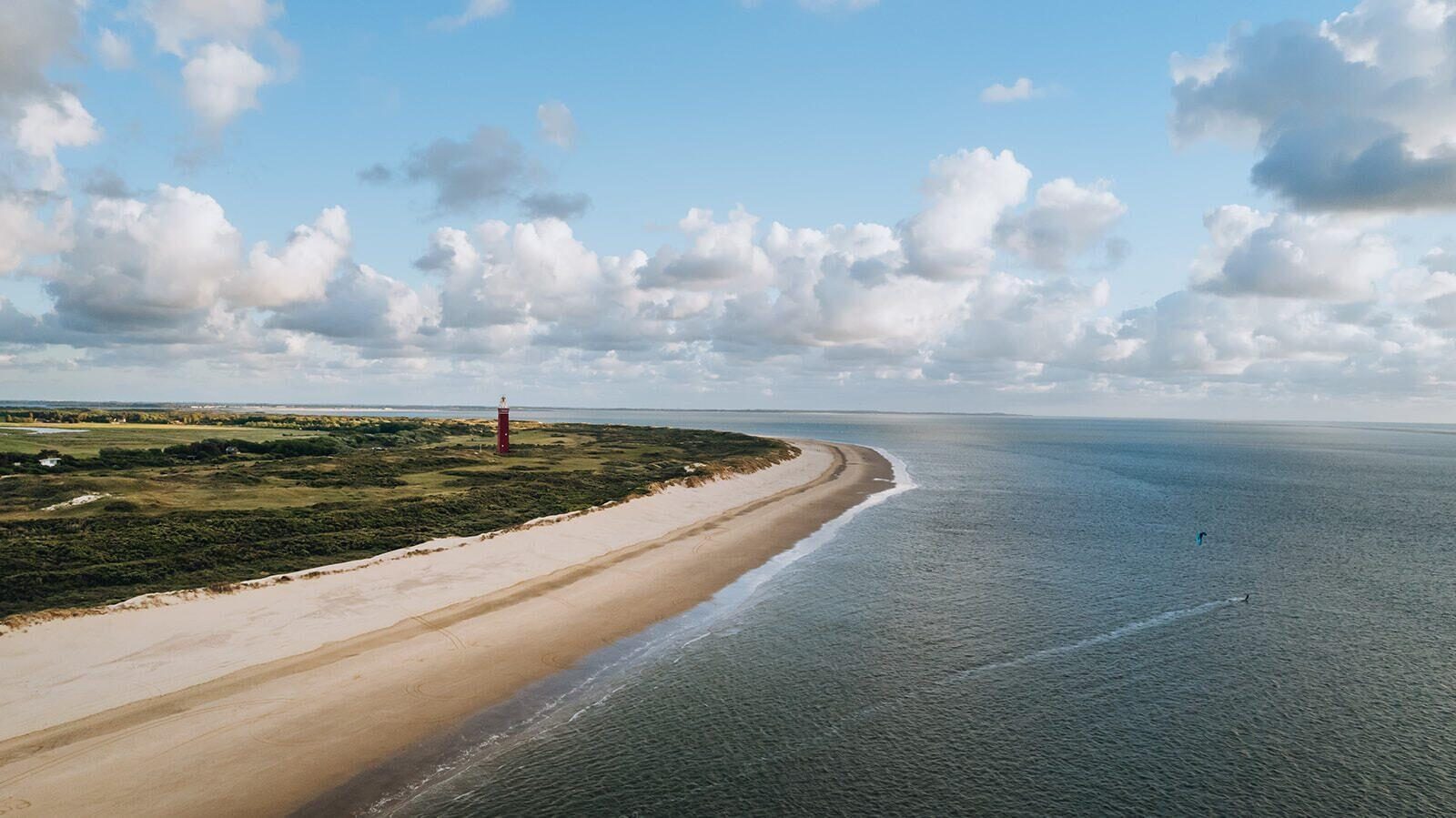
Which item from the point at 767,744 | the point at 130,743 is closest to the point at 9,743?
the point at 130,743

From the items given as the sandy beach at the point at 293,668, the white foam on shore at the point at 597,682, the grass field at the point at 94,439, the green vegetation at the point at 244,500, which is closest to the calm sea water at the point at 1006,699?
the white foam on shore at the point at 597,682

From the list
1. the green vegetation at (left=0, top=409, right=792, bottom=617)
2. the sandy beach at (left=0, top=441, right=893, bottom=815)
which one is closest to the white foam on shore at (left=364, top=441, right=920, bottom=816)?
the sandy beach at (left=0, top=441, right=893, bottom=815)

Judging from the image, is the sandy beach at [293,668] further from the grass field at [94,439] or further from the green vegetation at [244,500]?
the grass field at [94,439]

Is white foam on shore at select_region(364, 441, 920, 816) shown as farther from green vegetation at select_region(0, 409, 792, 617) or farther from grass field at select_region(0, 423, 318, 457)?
grass field at select_region(0, 423, 318, 457)

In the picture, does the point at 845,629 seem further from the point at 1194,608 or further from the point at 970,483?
the point at 970,483

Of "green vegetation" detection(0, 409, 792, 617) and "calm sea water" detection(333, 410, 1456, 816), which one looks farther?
"green vegetation" detection(0, 409, 792, 617)
